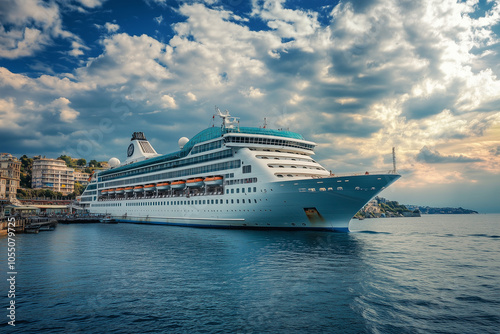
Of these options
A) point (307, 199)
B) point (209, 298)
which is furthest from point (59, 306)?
point (307, 199)

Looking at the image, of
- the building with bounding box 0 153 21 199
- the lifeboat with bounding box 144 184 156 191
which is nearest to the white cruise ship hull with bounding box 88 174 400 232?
the lifeboat with bounding box 144 184 156 191

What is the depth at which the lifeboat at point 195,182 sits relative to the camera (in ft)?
169

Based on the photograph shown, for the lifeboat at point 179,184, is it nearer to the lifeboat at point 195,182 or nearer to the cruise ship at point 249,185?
the cruise ship at point 249,185

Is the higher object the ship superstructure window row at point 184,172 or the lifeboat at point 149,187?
the ship superstructure window row at point 184,172

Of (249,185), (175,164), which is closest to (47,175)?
(175,164)

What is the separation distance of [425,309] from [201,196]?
4004 cm

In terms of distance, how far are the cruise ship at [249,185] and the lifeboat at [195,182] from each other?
25cm

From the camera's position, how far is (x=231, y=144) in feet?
148

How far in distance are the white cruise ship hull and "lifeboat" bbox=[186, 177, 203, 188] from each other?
2255 mm

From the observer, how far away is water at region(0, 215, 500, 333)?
11733 millimetres

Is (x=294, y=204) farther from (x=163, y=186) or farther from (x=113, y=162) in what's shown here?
(x=113, y=162)

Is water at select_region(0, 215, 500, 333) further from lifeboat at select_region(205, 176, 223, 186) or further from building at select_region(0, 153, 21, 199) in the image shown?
building at select_region(0, 153, 21, 199)

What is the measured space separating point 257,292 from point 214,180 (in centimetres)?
3320

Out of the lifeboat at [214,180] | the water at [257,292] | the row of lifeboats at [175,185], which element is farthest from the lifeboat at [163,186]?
the water at [257,292]
